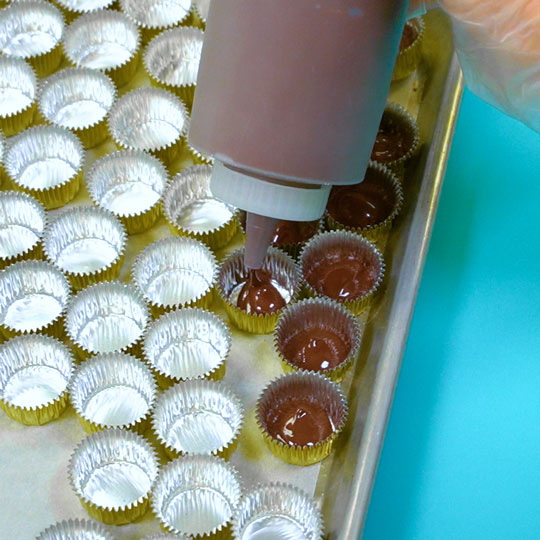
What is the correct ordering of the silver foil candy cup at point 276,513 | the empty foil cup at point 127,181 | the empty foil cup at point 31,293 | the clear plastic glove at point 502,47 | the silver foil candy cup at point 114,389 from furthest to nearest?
the empty foil cup at point 127,181, the empty foil cup at point 31,293, the silver foil candy cup at point 114,389, the silver foil candy cup at point 276,513, the clear plastic glove at point 502,47

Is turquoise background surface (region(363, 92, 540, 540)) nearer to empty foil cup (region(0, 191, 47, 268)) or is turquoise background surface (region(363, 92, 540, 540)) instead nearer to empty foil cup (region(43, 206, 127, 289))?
empty foil cup (region(43, 206, 127, 289))

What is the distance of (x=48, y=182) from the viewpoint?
1.54 meters

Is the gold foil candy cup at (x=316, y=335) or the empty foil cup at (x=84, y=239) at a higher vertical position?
the empty foil cup at (x=84, y=239)

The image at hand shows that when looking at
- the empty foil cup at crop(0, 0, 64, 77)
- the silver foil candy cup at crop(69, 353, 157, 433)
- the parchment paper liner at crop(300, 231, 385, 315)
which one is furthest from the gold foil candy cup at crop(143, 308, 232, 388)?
the empty foil cup at crop(0, 0, 64, 77)

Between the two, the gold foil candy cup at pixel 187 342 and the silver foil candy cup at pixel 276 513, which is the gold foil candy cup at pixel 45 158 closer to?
the gold foil candy cup at pixel 187 342

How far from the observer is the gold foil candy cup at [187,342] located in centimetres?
132

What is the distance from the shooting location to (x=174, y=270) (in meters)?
1.43

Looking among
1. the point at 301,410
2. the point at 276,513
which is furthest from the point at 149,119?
the point at 276,513

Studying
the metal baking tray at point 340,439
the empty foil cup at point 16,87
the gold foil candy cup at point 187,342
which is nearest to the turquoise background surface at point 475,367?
the metal baking tray at point 340,439

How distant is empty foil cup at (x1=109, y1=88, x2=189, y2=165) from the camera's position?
61.8 inches

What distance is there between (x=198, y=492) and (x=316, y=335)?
272 millimetres

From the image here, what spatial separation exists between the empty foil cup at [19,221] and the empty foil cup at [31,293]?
7 cm

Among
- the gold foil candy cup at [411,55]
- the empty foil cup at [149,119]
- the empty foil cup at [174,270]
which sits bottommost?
the empty foil cup at [174,270]

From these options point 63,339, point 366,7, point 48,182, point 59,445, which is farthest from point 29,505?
point 366,7
